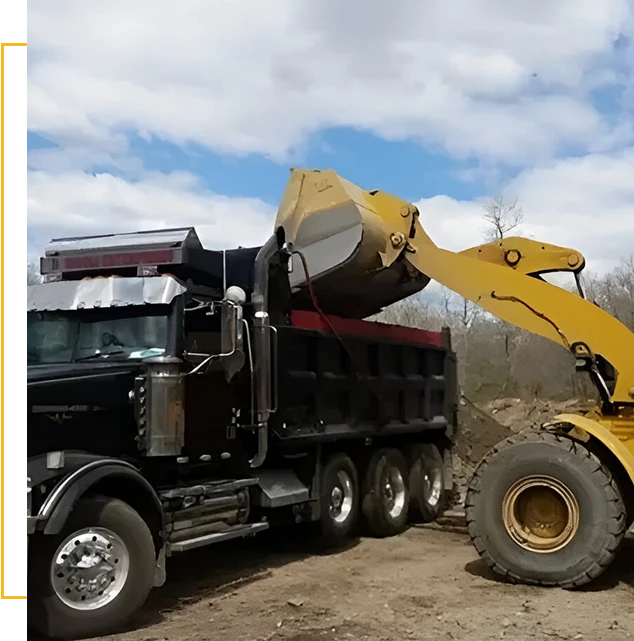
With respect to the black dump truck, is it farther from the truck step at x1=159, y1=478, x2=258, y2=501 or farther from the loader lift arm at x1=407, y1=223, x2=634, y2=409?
the loader lift arm at x1=407, y1=223, x2=634, y2=409

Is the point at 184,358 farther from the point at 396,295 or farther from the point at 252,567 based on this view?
the point at 396,295

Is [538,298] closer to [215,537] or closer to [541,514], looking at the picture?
[541,514]

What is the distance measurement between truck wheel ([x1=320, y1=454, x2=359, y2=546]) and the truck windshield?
2.88 m

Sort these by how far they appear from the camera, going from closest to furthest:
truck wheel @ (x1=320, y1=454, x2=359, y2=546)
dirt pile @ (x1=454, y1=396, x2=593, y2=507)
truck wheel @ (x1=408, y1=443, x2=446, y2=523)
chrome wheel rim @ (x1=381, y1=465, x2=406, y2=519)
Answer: truck wheel @ (x1=320, y1=454, x2=359, y2=546) → chrome wheel rim @ (x1=381, y1=465, x2=406, y2=519) → truck wheel @ (x1=408, y1=443, x2=446, y2=523) → dirt pile @ (x1=454, y1=396, x2=593, y2=507)

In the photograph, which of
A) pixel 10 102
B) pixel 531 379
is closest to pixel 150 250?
pixel 10 102

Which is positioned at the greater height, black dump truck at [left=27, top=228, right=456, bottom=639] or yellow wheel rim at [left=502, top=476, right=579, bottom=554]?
black dump truck at [left=27, top=228, right=456, bottom=639]

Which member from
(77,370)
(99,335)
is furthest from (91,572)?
(99,335)

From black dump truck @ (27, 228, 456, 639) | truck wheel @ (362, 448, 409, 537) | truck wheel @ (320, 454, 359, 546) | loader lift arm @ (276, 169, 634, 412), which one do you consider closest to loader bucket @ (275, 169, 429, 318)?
loader lift arm @ (276, 169, 634, 412)

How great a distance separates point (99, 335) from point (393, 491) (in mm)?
4863

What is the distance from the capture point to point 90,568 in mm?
5750

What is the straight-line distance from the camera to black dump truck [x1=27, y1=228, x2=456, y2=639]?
5781mm

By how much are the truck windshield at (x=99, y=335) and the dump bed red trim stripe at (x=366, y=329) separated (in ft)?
6.22

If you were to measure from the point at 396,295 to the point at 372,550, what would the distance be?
286 cm

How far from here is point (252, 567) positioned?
8.23m
